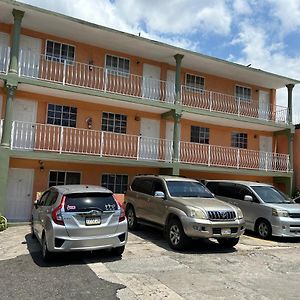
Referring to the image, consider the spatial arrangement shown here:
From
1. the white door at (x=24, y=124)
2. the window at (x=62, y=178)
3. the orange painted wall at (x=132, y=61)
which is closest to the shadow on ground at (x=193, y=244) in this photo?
the window at (x=62, y=178)

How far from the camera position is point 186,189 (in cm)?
1091

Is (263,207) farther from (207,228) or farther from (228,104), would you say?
(228,104)

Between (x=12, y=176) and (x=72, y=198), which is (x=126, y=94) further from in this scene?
(x=72, y=198)

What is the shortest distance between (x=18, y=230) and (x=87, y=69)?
767 cm

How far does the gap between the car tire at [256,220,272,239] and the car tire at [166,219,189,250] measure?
3907 mm

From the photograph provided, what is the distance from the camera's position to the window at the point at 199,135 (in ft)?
62.3

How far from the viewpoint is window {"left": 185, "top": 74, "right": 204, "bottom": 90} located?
18.9 metres

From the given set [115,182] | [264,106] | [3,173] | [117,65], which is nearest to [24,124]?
[3,173]

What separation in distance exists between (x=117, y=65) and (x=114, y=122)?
2786 mm

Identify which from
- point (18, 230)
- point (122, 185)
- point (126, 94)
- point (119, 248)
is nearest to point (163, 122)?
point (126, 94)

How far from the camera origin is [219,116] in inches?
700

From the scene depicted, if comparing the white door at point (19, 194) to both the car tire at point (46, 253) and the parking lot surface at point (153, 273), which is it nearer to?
the parking lot surface at point (153, 273)

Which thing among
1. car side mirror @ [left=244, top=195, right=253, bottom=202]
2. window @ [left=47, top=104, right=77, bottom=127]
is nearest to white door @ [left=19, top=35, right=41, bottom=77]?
window @ [left=47, top=104, right=77, bottom=127]

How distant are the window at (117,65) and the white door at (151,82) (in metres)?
1.02
